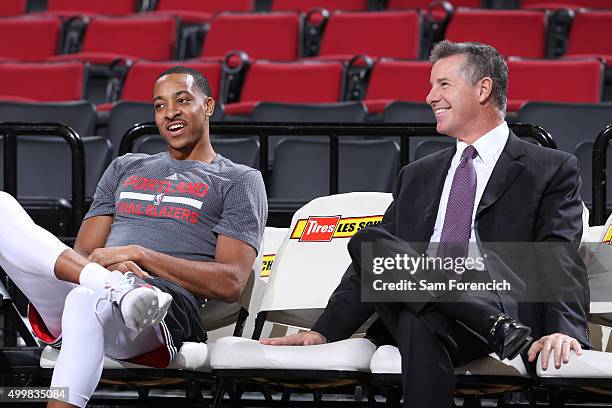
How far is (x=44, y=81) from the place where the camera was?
18.3ft

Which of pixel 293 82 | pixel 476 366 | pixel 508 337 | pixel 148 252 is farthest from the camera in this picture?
pixel 293 82

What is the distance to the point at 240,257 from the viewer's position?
2.80m

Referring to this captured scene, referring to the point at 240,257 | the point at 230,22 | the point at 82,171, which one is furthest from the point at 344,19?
the point at 240,257

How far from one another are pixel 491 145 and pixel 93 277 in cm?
100

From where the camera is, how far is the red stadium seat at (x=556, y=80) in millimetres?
4879

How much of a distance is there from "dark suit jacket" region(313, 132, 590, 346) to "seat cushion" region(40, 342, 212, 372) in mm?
275

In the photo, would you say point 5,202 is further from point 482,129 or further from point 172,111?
point 482,129

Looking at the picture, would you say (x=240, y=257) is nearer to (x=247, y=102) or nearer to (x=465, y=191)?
(x=465, y=191)

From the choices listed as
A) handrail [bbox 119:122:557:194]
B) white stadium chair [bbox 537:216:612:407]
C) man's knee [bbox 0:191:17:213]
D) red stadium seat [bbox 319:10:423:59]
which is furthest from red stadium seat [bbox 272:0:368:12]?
man's knee [bbox 0:191:17:213]

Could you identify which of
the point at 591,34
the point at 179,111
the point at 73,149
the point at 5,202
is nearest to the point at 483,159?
the point at 179,111

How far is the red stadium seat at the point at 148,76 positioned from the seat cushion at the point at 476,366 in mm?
3174

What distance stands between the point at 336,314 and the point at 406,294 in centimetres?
30

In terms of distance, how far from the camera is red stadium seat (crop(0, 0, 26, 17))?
272 inches

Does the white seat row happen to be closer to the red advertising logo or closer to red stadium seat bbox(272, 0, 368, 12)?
the red advertising logo
